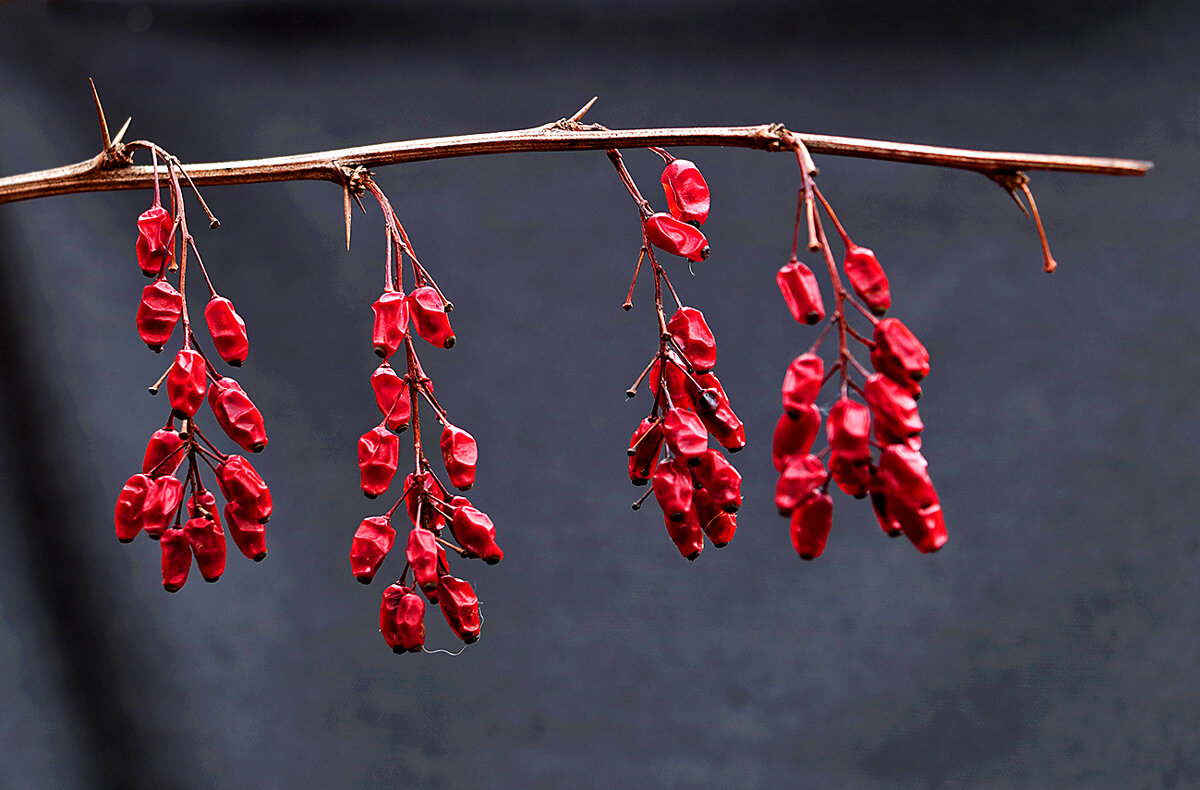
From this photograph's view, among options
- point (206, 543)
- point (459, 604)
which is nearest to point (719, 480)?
point (459, 604)

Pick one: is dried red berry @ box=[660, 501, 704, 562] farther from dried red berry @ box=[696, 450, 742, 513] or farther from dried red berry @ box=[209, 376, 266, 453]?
dried red berry @ box=[209, 376, 266, 453]

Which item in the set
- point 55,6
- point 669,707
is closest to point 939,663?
point 669,707

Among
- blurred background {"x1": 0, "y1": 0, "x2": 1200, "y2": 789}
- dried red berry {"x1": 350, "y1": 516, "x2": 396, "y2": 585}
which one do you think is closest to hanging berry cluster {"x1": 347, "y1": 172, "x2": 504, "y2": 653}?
dried red berry {"x1": 350, "y1": 516, "x2": 396, "y2": 585}

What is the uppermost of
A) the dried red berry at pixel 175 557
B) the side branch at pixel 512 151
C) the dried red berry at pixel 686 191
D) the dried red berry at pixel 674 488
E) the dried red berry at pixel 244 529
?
the side branch at pixel 512 151

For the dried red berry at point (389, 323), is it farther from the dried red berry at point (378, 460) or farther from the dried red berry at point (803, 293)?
the dried red berry at point (803, 293)

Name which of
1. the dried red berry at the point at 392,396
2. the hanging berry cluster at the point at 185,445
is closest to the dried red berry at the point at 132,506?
the hanging berry cluster at the point at 185,445

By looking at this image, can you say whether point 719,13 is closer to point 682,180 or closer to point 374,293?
point 374,293

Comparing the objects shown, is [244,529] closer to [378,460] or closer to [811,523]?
[378,460]
